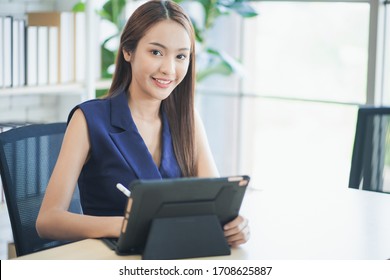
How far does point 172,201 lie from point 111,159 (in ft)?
1.68

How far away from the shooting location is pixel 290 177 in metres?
4.69

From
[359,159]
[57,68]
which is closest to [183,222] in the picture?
[359,159]

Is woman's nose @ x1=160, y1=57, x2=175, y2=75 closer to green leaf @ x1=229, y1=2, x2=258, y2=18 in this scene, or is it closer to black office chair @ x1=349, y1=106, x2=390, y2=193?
black office chair @ x1=349, y1=106, x2=390, y2=193

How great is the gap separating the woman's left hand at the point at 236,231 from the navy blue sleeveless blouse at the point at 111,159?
0.41 m

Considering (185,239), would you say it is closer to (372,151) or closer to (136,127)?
(136,127)

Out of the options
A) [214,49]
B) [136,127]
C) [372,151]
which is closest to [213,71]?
[214,49]

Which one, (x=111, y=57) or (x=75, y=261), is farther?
(x=111, y=57)

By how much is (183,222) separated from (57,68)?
2.34 metres

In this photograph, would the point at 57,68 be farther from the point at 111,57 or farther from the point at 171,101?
the point at 171,101

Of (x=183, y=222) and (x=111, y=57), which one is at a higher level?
(x=111, y=57)

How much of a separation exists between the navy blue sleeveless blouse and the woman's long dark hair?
8 cm

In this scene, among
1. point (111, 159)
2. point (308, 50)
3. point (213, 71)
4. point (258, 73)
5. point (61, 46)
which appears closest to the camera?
point (111, 159)

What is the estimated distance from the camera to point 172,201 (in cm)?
165

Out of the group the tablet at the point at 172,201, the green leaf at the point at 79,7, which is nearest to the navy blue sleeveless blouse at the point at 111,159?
the tablet at the point at 172,201
